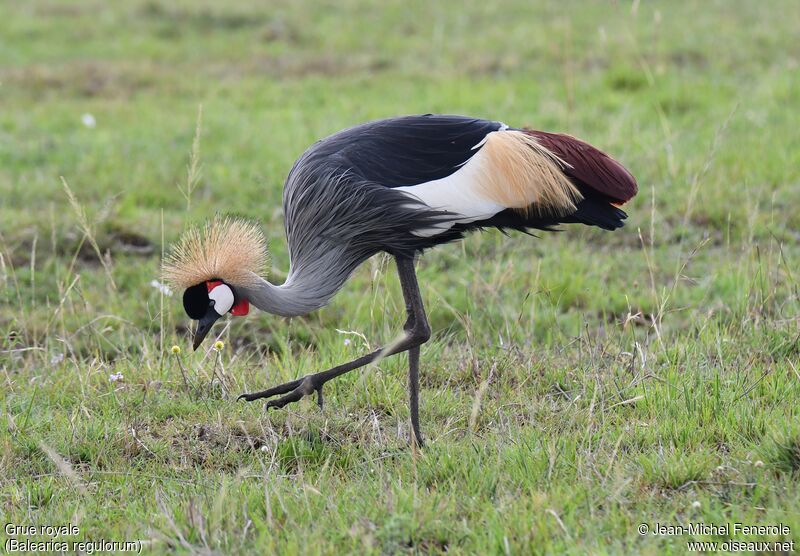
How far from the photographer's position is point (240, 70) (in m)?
8.94

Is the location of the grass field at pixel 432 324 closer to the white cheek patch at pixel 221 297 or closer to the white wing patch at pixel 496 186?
the white cheek patch at pixel 221 297

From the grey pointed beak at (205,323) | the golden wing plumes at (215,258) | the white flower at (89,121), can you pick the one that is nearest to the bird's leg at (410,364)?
the grey pointed beak at (205,323)

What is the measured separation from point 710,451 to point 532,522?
0.74m

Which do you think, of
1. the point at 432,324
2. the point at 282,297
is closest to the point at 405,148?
the point at 282,297

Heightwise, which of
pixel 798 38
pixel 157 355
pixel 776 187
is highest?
pixel 798 38

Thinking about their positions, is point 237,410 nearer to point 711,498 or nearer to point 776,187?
point 711,498

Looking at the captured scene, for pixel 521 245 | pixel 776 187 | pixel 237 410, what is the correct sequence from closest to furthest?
1. pixel 237 410
2. pixel 521 245
3. pixel 776 187

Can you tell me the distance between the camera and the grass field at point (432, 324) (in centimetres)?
287

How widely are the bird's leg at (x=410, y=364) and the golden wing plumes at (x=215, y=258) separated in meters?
0.38

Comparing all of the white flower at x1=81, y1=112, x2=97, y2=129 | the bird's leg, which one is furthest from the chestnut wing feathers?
the white flower at x1=81, y1=112, x2=97, y2=129

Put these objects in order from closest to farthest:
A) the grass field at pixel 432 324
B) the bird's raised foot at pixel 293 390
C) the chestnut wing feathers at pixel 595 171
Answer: the grass field at pixel 432 324, the bird's raised foot at pixel 293 390, the chestnut wing feathers at pixel 595 171

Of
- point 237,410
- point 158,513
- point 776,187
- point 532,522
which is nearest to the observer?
point 532,522

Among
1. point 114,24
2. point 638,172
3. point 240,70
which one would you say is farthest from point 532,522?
point 114,24

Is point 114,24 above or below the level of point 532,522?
above
